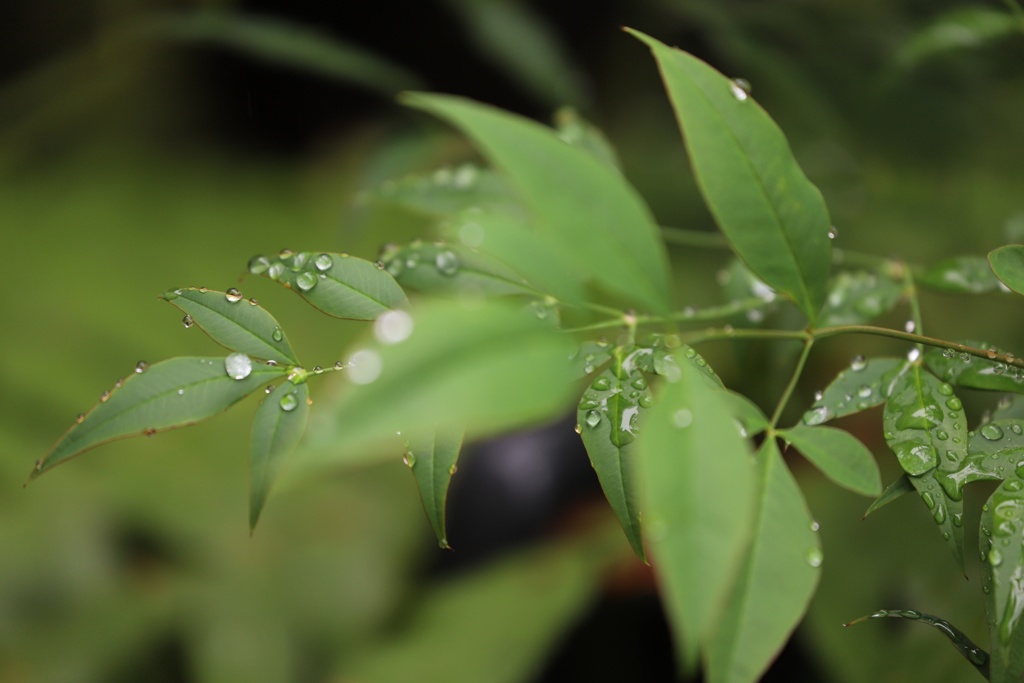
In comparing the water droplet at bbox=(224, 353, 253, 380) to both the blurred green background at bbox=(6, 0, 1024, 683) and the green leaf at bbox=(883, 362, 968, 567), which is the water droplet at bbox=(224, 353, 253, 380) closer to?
the green leaf at bbox=(883, 362, 968, 567)

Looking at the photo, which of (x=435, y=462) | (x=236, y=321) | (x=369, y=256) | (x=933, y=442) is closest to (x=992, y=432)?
(x=933, y=442)

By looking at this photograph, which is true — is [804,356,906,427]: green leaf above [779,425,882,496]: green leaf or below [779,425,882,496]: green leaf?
below

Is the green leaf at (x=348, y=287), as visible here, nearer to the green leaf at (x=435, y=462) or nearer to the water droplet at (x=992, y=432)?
the green leaf at (x=435, y=462)

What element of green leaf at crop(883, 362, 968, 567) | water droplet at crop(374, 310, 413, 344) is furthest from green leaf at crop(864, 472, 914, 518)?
water droplet at crop(374, 310, 413, 344)

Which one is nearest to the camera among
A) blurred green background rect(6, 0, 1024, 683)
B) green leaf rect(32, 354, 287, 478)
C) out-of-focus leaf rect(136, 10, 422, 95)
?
green leaf rect(32, 354, 287, 478)

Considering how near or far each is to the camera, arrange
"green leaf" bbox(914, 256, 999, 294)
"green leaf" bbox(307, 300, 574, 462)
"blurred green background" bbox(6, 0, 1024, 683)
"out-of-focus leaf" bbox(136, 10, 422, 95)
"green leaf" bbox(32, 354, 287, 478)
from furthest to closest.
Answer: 1. "out-of-focus leaf" bbox(136, 10, 422, 95)
2. "blurred green background" bbox(6, 0, 1024, 683)
3. "green leaf" bbox(914, 256, 999, 294)
4. "green leaf" bbox(32, 354, 287, 478)
5. "green leaf" bbox(307, 300, 574, 462)

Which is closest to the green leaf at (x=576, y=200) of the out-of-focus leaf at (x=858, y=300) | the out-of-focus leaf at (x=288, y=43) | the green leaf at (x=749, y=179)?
the green leaf at (x=749, y=179)

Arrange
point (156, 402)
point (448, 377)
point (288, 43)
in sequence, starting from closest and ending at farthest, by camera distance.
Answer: point (448, 377)
point (156, 402)
point (288, 43)

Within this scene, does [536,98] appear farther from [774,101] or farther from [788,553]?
[788,553]

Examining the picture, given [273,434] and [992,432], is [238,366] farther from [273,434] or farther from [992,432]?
[992,432]
